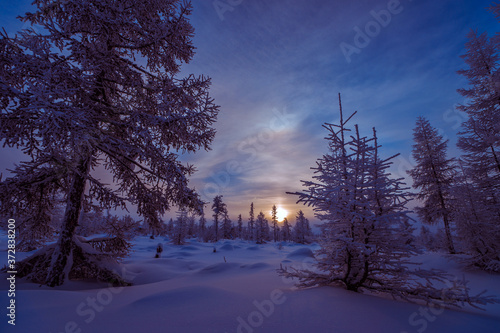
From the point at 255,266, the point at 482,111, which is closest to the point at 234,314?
the point at 255,266

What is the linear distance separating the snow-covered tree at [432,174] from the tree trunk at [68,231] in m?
21.0

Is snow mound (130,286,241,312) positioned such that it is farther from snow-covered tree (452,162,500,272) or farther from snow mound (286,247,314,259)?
snow mound (286,247,314,259)

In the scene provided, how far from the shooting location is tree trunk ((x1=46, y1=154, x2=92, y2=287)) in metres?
4.41

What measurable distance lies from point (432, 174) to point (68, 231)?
22.5 m

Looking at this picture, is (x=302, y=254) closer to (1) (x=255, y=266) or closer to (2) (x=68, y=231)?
(1) (x=255, y=266)

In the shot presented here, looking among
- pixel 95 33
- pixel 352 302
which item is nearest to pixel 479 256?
pixel 352 302

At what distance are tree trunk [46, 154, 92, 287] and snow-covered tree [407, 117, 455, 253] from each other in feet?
68.8

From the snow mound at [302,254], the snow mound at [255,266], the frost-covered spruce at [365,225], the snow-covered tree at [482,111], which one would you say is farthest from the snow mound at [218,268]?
the snow-covered tree at [482,111]

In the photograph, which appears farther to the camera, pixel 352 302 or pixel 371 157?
pixel 371 157

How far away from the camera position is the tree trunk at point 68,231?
4.41m

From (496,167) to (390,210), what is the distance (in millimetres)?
14422

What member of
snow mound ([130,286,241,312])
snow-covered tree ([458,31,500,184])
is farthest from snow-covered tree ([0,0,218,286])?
snow-covered tree ([458,31,500,184])

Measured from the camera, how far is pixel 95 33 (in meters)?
4.46

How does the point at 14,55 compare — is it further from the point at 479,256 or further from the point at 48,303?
the point at 479,256
